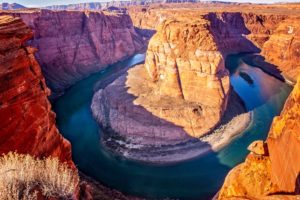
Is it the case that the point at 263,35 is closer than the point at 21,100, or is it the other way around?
the point at 21,100

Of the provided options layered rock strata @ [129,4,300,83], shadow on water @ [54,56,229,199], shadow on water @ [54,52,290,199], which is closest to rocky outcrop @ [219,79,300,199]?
shadow on water @ [54,56,229,199]

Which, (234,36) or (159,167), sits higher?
(234,36)

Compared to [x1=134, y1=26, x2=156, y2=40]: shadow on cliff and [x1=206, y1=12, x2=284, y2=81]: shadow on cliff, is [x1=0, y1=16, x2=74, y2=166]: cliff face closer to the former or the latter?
[x1=206, y1=12, x2=284, y2=81]: shadow on cliff

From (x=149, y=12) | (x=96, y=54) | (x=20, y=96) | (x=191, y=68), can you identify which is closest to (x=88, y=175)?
(x=20, y=96)

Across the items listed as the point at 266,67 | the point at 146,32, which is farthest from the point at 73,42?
the point at 146,32

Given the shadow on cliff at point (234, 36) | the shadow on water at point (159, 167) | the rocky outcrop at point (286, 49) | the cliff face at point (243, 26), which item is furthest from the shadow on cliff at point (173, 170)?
the cliff face at point (243, 26)

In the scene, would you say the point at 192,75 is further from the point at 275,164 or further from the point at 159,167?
the point at 275,164

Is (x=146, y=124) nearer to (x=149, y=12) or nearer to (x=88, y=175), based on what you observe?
(x=88, y=175)
